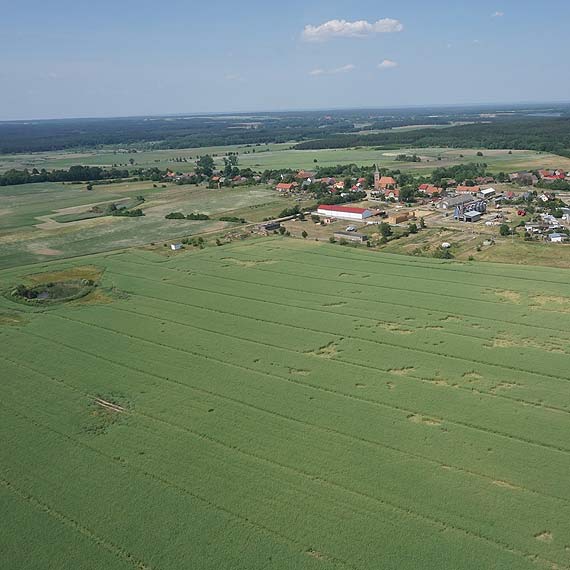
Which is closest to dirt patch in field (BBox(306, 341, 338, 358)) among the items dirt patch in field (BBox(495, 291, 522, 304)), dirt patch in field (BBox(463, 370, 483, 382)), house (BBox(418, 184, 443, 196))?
dirt patch in field (BBox(463, 370, 483, 382))

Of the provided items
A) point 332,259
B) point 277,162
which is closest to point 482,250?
point 332,259

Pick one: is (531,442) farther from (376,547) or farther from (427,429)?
(376,547)

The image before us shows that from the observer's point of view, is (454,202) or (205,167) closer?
(454,202)

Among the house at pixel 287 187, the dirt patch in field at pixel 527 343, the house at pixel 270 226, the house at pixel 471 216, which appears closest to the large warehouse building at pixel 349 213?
the house at pixel 270 226

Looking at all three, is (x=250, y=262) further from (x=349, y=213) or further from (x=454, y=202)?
(x=454, y=202)

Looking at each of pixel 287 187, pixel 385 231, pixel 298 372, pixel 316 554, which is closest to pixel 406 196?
pixel 287 187

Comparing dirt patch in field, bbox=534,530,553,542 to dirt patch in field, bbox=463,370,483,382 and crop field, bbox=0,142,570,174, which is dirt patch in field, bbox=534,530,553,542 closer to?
dirt patch in field, bbox=463,370,483,382
